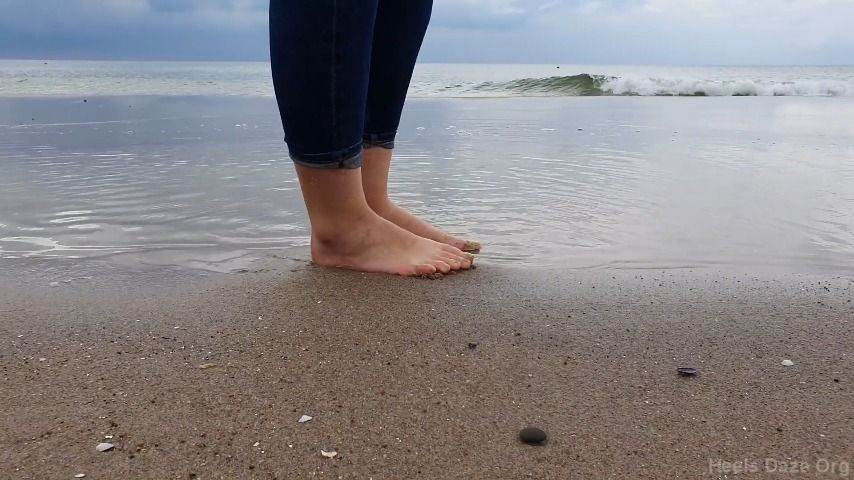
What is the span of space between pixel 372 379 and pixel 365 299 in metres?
0.43

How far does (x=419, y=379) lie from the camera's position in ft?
3.30

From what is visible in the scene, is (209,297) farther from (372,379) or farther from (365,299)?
(372,379)

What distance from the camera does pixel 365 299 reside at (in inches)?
55.7

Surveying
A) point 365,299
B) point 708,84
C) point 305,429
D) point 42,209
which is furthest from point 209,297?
point 708,84

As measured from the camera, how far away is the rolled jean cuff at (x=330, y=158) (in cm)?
144

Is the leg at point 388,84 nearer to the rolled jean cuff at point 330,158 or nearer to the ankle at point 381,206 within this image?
the ankle at point 381,206

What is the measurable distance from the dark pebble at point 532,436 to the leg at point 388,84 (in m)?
1.08

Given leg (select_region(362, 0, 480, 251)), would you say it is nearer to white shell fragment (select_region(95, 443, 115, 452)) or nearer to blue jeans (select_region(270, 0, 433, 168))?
blue jeans (select_region(270, 0, 433, 168))

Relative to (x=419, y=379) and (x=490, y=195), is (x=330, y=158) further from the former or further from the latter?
(x=490, y=195)

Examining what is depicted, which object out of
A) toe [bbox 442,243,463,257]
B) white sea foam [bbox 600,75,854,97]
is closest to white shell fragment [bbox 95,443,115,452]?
toe [bbox 442,243,463,257]

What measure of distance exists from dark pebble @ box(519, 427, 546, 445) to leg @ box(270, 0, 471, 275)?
2.59ft

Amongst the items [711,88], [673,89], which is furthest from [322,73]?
[711,88]

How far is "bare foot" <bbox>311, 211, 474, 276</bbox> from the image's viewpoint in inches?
64.1

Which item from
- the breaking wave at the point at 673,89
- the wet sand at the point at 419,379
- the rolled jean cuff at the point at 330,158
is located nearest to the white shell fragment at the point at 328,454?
the wet sand at the point at 419,379
